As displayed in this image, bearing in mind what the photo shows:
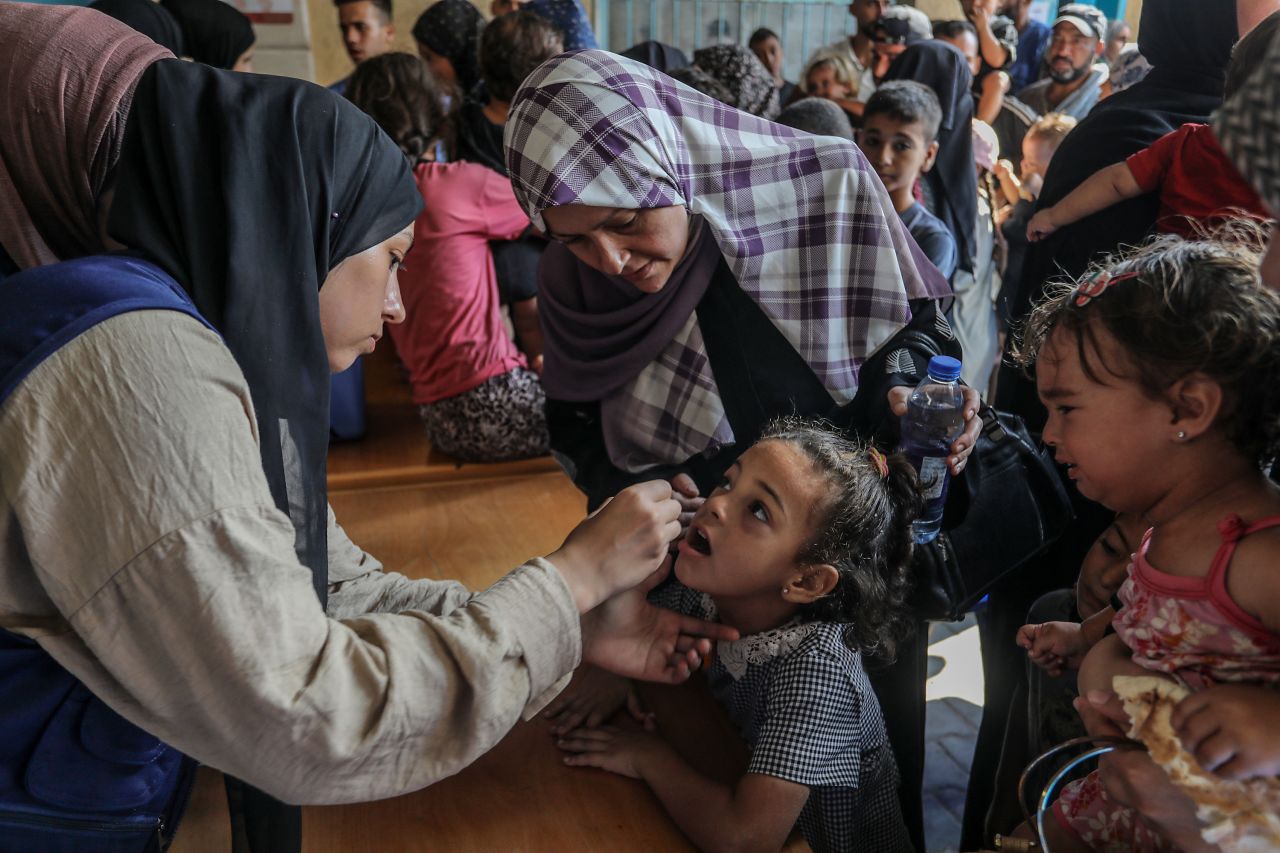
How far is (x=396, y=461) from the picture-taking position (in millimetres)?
3287

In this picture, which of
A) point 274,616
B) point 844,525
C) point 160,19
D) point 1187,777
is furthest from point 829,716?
point 160,19

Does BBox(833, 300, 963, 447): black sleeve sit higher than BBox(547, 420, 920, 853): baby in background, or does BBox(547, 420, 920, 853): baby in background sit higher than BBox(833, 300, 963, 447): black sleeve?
BBox(833, 300, 963, 447): black sleeve

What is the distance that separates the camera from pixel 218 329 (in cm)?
109

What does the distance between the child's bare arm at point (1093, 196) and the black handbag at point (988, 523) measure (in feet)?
2.92

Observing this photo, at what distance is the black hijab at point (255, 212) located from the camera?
1097 mm

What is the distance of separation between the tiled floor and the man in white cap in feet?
11.7

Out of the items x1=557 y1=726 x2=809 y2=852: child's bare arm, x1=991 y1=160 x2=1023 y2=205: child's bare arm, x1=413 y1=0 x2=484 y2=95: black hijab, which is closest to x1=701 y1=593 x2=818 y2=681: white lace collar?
x1=557 y1=726 x2=809 y2=852: child's bare arm

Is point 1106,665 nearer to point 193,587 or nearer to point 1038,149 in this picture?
point 193,587

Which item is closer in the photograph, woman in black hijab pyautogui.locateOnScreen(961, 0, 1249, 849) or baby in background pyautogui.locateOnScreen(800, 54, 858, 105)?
woman in black hijab pyautogui.locateOnScreen(961, 0, 1249, 849)

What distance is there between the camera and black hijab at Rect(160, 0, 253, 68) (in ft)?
12.8

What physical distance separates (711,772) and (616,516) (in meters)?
0.52

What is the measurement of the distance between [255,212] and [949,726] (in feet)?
8.71

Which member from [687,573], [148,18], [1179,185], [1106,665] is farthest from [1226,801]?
[148,18]

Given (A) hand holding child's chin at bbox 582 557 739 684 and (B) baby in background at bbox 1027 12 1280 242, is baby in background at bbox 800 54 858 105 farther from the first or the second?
(A) hand holding child's chin at bbox 582 557 739 684
